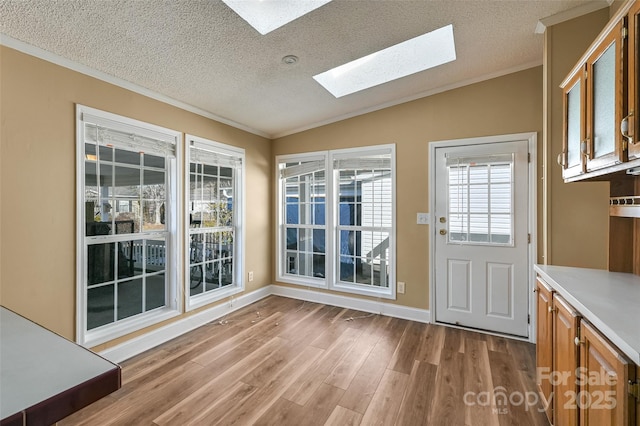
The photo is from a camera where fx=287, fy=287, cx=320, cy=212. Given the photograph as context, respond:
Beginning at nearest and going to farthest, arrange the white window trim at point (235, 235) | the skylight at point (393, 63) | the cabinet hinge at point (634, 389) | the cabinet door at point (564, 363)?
1. the cabinet hinge at point (634, 389)
2. the cabinet door at point (564, 363)
3. the skylight at point (393, 63)
4. the white window trim at point (235, 235)

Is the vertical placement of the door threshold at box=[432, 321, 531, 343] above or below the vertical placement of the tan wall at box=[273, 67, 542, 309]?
below

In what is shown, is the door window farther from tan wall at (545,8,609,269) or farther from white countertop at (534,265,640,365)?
white countertop at (534,265,640,365)

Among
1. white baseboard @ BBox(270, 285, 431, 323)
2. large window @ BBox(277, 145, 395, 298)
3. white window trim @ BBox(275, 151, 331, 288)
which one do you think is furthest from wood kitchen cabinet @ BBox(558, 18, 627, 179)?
white window trim @ BBox(275, 151, 331, 288)

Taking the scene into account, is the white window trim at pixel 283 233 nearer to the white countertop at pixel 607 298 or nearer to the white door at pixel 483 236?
the white door at pixel 483 236

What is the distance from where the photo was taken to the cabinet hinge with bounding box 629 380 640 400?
900mm

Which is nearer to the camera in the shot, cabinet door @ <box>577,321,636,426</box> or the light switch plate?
cabinet door @ <box>577,321,636,426</box>

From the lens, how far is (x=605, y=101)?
1.43 m

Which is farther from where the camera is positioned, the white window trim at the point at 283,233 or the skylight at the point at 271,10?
the white window trim at the point at 283,233

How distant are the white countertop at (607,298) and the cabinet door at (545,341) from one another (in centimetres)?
11

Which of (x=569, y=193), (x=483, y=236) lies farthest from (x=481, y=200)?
(x=569, y=193)

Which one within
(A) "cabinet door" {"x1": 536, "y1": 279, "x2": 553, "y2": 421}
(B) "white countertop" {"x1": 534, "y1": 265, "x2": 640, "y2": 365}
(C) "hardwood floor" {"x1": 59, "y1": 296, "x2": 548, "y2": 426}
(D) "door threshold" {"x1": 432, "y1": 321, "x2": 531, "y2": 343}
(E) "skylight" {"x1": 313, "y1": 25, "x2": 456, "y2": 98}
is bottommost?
(C) "hardwood floor" {"x1": 59, "y1": 296, "x2": 548, "y2": 426}

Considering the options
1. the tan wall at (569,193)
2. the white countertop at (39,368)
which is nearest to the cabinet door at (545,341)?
the tan wall at (569,193)

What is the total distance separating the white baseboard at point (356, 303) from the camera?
337cm

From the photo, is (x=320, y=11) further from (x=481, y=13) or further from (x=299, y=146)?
(x=299, y=146)
